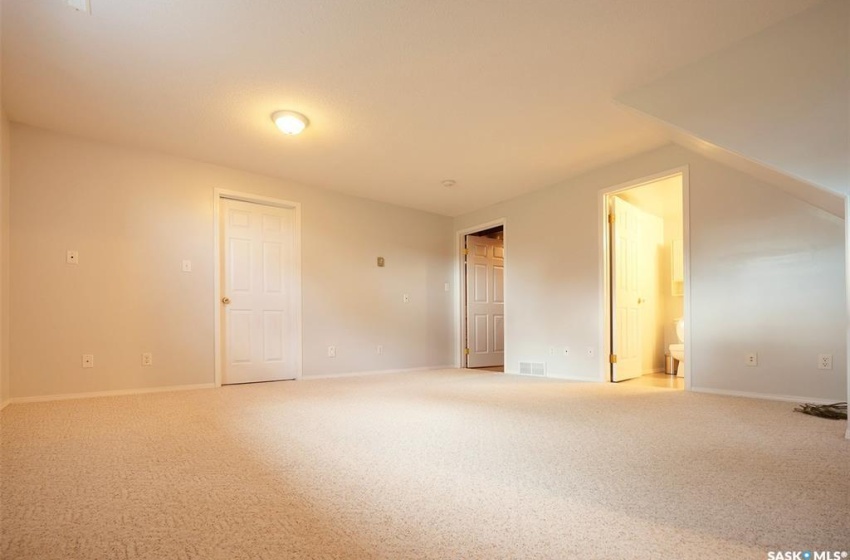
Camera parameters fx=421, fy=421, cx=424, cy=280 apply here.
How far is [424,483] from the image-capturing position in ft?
5.67

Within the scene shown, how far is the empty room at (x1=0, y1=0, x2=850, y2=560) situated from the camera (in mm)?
1525

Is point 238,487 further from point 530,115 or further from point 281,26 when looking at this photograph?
point 530,115

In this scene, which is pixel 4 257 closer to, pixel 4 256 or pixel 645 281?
pixel 4 256

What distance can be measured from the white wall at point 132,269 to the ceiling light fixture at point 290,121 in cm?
154

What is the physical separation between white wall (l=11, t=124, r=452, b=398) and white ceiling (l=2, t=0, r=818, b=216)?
1.12 feet

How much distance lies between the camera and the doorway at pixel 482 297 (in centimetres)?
659

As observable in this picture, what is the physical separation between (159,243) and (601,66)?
166 inches

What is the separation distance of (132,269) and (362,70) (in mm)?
2994

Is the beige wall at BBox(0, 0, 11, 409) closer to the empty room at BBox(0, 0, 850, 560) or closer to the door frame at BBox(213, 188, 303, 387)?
the empty room at BBox(0, 0, 850, 560)

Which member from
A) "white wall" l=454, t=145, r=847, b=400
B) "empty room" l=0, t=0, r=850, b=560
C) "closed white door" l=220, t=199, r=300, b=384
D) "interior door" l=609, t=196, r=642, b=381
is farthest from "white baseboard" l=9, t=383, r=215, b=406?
"interior door" l=609, t=196, r=642, b=381

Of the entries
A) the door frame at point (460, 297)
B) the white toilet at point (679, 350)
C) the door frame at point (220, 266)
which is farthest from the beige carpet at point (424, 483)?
the door frame at point (460, 297)

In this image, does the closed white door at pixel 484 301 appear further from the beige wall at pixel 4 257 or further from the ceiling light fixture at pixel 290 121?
the beige wall at pixel 4 257

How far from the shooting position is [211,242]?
4500 mm

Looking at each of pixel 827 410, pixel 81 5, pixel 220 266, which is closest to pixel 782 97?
pixel 827 410
